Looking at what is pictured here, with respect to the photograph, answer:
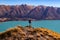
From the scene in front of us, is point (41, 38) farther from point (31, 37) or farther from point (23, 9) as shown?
point (23, 9)

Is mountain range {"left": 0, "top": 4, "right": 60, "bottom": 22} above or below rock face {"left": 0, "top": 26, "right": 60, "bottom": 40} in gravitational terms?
below

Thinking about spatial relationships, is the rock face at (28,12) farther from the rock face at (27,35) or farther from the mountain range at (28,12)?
the rock face at (27,35)

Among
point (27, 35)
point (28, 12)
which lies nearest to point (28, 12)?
point (28, 12)

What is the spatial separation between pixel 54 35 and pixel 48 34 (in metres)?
0.32

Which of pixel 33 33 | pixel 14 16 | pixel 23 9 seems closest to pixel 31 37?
pixel 33 33

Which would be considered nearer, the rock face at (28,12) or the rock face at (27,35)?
the rock face at (27,35)

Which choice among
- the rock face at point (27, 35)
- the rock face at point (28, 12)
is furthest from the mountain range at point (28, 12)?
the rock face at point (27, 35)

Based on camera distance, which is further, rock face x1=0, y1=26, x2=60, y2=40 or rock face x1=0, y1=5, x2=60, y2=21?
rock face x1=0, y1=5, x2=60, y2=21

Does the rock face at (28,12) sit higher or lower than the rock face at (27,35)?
lower

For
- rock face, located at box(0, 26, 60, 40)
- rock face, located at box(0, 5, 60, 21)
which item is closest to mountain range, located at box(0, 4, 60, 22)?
rock face, located at box(0, 5, 60, 21)

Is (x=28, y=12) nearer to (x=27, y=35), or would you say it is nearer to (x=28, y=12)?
(x=28, y=12)

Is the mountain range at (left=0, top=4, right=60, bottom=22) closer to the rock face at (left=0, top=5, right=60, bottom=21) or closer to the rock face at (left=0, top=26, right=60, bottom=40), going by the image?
the rock face at (left=0, top=5, right=60, bottom=21)

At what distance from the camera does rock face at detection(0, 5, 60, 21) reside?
164 metres

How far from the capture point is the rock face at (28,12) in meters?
164
